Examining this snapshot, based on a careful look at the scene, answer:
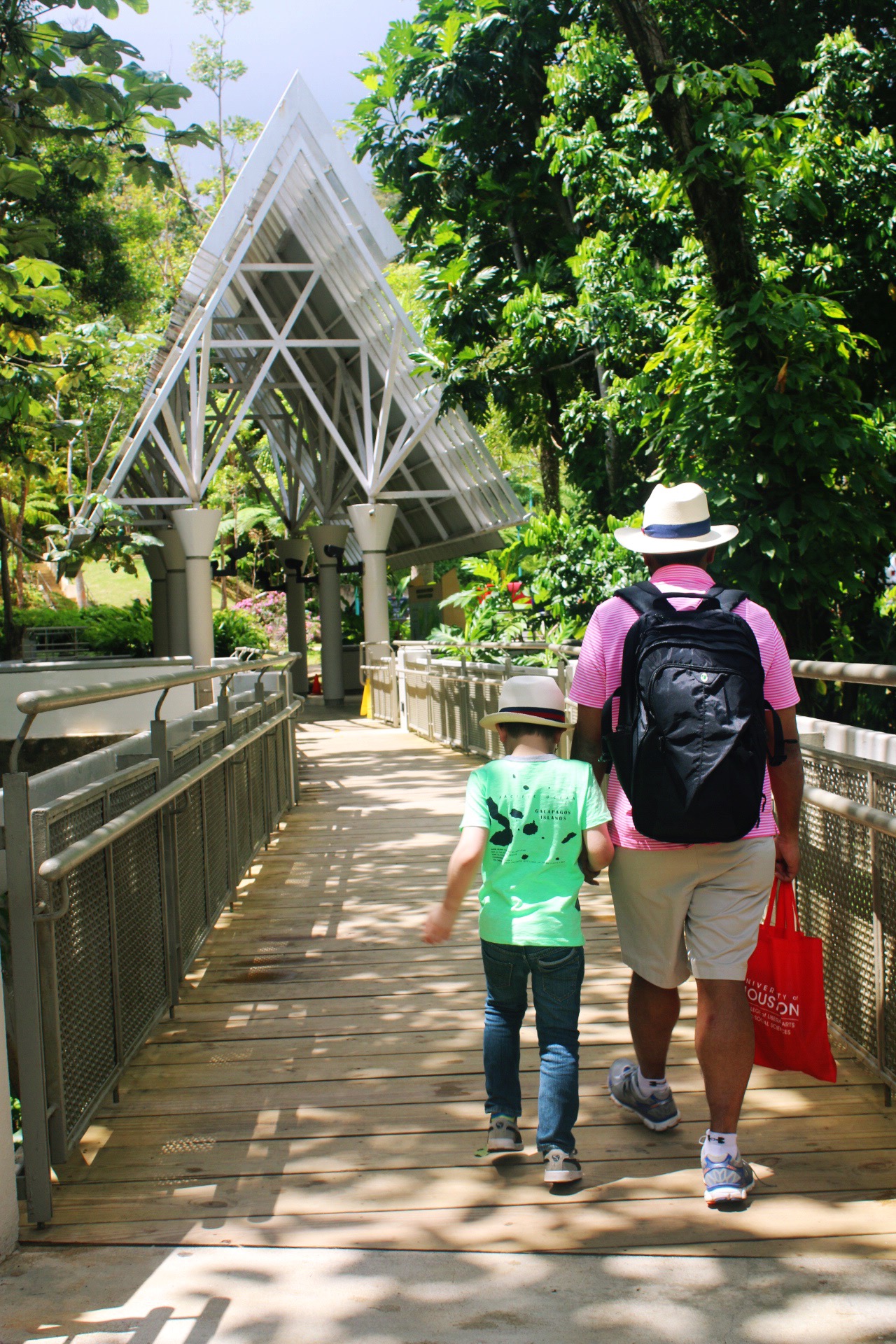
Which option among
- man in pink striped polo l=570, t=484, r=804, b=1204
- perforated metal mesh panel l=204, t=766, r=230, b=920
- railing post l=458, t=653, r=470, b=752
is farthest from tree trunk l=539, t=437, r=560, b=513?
man in pink striped polo l=570, t=484, r=804, b=1204

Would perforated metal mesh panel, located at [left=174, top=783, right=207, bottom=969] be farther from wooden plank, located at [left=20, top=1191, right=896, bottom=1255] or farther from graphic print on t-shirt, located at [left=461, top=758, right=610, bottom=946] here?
graphic print on t-shirt, located at [left=461, top=758, right=610, bottom=946]

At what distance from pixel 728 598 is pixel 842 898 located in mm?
1442

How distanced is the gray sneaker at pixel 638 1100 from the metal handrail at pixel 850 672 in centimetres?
129

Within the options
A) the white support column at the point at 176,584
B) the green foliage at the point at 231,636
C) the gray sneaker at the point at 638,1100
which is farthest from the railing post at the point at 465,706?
the white support column at the point at 176,584

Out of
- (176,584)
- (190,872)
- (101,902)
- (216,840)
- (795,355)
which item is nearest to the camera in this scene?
(101,902)

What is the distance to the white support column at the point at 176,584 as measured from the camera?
2697 cm

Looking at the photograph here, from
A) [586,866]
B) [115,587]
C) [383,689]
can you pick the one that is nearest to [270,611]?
[115,587]

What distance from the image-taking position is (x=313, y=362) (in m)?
26.6

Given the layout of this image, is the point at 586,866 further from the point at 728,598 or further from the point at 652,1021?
the point at 728,598

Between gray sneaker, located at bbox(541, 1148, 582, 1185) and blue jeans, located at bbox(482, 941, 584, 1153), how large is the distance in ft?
0.05

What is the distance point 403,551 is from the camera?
93.9ft

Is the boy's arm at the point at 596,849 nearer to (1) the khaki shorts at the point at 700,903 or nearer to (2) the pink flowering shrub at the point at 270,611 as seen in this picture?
(1) the khaki shorts at the point at 700,903

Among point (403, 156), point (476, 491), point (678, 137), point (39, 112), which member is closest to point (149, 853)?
point (39, 112)

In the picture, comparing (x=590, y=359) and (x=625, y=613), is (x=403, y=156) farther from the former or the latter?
(x=625, y=613)
